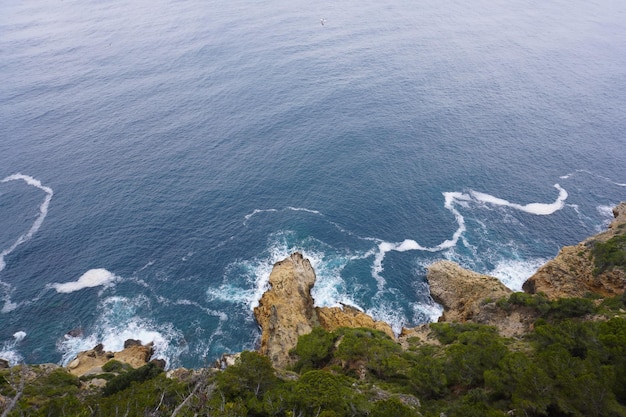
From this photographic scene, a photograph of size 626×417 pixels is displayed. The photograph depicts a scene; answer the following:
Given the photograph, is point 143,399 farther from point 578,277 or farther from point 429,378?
point 578,277

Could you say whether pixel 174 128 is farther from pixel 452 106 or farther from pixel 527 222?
pixel 527 222

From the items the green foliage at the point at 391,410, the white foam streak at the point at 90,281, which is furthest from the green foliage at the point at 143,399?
the white foam streak at the point at 90,281

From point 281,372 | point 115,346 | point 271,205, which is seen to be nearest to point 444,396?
point 281,372

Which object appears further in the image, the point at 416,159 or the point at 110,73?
the point at 110,73

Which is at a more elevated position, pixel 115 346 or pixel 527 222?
pixel 527 222

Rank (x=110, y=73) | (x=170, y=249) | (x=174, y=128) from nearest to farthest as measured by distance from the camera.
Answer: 1. (x=170, y=249)
2. (x=174, y=128)
3. (x=110, y=73)

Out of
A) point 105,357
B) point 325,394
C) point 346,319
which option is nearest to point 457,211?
point 346,319

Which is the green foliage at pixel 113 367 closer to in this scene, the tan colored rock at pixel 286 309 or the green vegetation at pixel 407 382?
the green vegetation at pixel 407 382

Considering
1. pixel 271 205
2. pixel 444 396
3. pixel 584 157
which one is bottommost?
pixel 271 205
